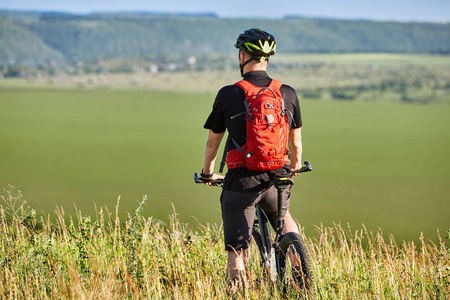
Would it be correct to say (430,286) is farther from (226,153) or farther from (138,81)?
(138,81)

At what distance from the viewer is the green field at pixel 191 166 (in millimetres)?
9094

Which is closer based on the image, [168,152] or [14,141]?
[168,152]

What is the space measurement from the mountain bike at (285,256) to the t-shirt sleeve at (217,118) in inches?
A: 11.3

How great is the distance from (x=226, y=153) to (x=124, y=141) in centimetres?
1693

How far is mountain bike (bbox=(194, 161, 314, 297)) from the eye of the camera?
7.54ft

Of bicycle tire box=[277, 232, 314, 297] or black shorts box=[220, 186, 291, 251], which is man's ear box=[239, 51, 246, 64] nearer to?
black shorts box=[220, 186, 291, 251]

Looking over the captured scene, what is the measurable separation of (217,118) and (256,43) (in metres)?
0.31

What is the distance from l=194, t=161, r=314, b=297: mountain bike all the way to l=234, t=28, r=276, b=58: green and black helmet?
47 centimetres

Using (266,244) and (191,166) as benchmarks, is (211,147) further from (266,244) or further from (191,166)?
(191,166)

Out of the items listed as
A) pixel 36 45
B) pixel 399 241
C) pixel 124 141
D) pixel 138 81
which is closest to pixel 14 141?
pixel 124 141

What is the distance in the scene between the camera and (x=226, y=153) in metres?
2.37

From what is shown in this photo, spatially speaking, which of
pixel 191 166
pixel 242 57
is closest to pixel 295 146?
pixel 242 57

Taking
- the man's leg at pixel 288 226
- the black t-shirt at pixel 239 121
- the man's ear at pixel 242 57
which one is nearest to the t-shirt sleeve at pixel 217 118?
the black t-shirt at pixel 239 121

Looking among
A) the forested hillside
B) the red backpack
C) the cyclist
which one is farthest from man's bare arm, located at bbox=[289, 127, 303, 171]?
the forested hillside
